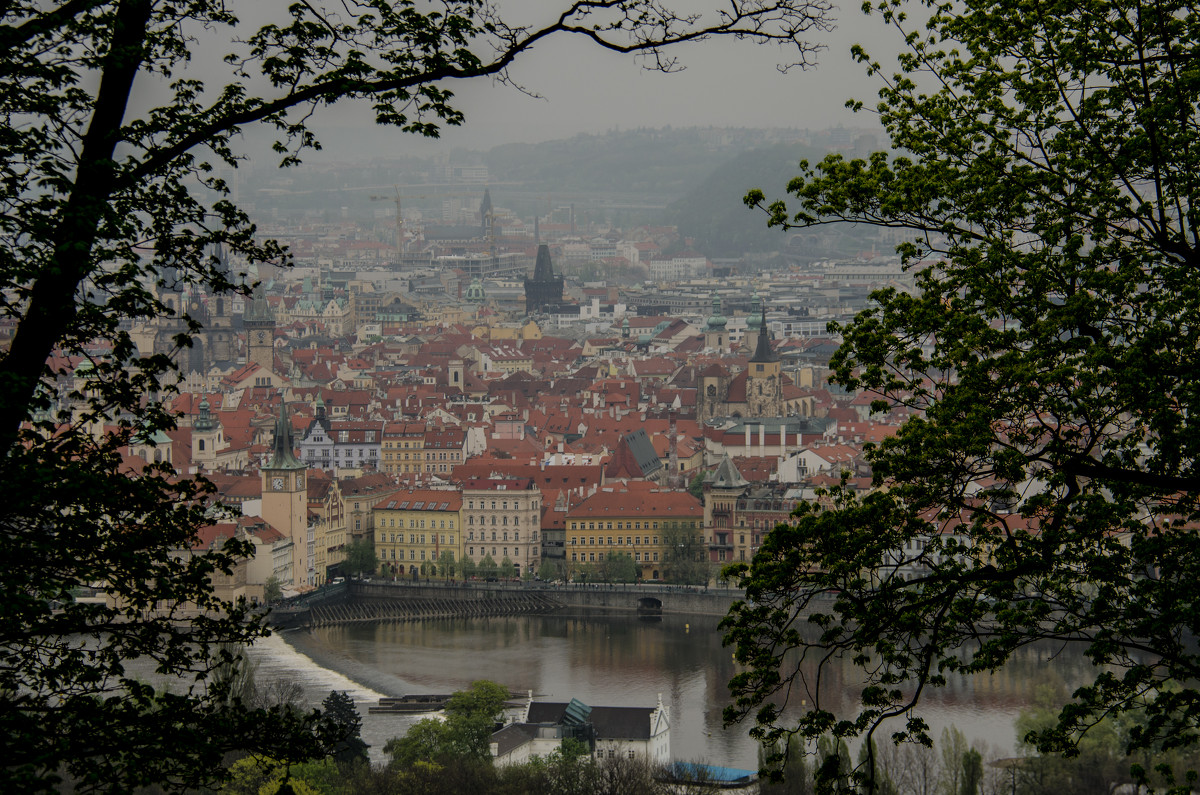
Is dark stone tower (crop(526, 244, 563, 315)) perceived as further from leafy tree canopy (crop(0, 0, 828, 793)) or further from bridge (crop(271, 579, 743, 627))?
leafy tree canopy (crop(0, 0, 828, 793))

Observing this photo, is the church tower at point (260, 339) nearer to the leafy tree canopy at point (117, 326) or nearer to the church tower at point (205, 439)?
the church tower at point (205, 439)

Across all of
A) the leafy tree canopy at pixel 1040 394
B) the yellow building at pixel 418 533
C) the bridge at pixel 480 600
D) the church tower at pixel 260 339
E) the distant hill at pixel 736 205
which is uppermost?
the distant hill at pixel 736 205

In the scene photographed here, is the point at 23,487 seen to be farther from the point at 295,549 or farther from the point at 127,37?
the point at 295,549

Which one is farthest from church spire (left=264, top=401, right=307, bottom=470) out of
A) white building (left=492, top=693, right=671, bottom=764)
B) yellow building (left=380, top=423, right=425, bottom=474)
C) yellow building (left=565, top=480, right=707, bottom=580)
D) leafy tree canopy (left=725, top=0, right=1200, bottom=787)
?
leafy tree canopy (left=725, top=0, right=1200, bottom=787)

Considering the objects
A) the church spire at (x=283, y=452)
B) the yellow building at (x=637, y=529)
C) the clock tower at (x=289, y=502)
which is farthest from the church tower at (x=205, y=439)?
the yellow building at (x=637, y=529)

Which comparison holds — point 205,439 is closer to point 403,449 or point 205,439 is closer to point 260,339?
point 403,449

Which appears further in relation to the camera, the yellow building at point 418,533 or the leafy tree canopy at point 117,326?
the yellow building at point 418,533

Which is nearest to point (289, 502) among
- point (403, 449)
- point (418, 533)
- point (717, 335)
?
point (418, 533)

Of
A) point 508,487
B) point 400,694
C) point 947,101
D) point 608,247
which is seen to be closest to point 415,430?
point 508,487
